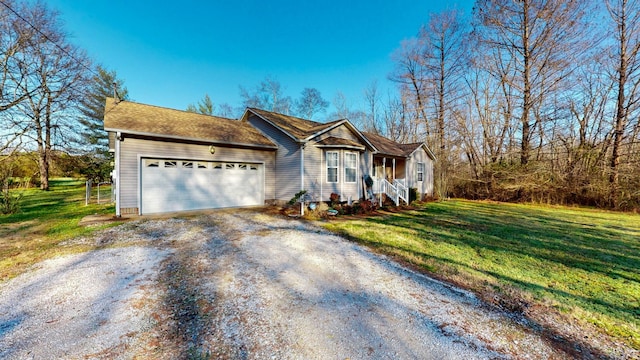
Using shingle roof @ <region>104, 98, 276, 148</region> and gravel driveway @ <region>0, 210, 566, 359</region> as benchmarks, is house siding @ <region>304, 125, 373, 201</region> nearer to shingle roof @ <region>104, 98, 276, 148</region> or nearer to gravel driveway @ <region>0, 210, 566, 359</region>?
shingle roof @ <region>104, 98, 276, 148</region>

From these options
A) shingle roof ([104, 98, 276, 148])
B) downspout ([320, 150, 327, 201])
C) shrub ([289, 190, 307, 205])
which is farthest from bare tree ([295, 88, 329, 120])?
shrub ([289, 190, 307, 205])

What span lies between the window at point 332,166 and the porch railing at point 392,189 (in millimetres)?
2965

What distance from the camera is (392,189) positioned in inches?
571

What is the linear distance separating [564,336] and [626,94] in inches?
814

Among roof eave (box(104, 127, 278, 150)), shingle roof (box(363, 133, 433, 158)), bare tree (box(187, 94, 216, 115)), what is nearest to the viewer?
roof eave (box(104, 127, 278, 150))

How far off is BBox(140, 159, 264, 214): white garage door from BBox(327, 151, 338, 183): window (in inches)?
128

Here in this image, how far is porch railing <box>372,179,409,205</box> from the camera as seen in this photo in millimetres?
14052

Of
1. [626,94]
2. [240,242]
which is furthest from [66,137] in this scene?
[626,94]

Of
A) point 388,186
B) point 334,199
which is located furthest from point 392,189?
point 334,199

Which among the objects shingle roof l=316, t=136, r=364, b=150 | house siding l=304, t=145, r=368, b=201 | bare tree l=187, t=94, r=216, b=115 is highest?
bare tree l=187, t=94, r=216, b=115

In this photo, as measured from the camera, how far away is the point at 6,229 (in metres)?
7.48

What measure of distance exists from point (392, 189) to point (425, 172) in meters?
5.46

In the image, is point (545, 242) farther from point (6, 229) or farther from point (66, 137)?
point (66, 137)

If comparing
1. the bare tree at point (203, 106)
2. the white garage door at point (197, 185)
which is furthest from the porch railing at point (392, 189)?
the bare tree at point (203, 106)
